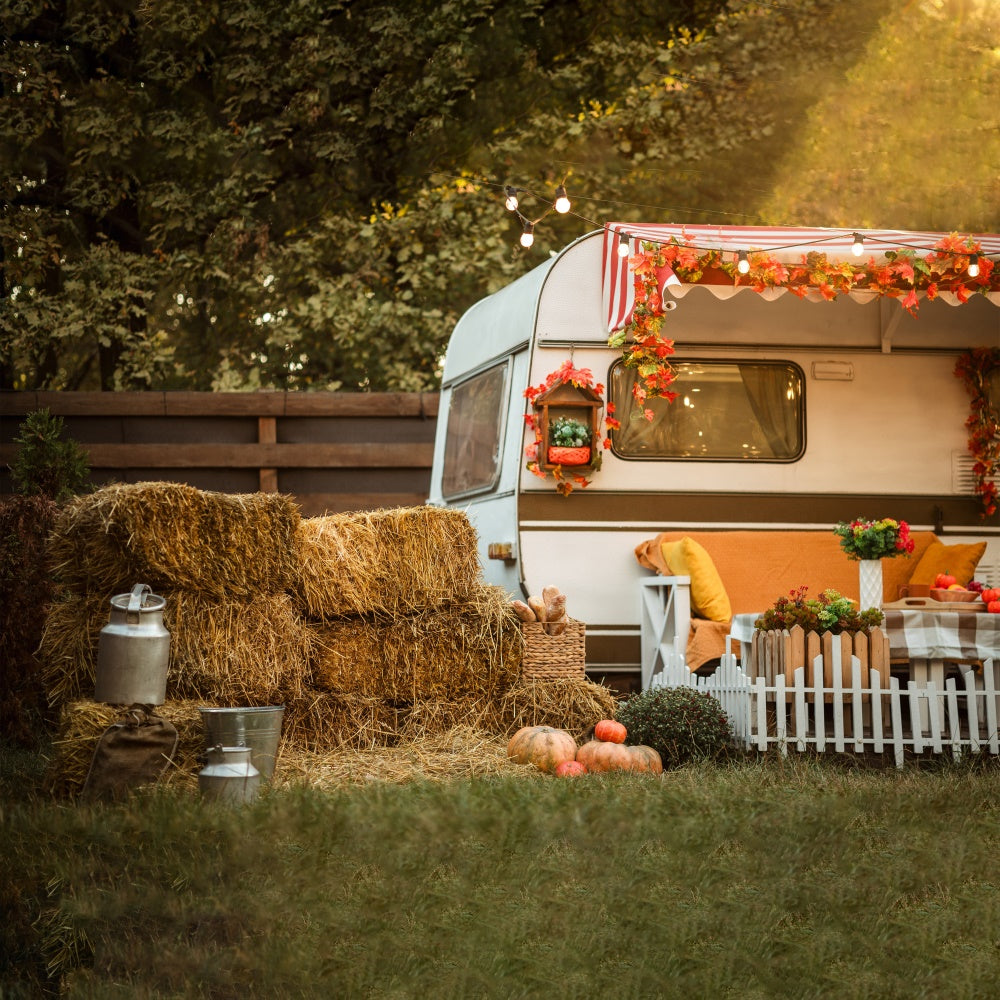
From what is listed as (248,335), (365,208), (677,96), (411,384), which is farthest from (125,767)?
(677,96)

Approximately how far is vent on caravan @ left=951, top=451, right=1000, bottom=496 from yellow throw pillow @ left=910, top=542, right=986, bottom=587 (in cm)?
43

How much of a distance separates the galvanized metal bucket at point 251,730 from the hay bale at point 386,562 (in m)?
1.00

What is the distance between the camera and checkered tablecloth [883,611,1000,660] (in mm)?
6680

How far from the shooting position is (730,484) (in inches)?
332

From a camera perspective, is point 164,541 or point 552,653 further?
point 552,653

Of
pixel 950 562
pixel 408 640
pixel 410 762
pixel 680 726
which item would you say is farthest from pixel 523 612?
pixel 950 562

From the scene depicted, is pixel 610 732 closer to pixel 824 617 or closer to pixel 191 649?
pixel 824 617

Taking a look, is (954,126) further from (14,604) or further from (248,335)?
(14,604)

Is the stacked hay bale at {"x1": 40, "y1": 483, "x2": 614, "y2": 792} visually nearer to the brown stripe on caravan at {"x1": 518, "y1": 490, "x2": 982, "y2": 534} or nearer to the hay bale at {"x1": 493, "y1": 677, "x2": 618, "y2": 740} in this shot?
the hay bale at {"x1": 493, "y1": 677, "x2": 618, "y2": 740}

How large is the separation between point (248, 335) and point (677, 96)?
5.21 meters

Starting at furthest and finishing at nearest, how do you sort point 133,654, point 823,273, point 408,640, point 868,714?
point 823,273 < point 408,640 < point 868,714 < point 133,654

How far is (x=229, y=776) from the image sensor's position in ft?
18.1

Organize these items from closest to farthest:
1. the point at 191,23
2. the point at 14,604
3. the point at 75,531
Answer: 1. the point at 75,531
2. the point at 14,604
3. the point at 191,23

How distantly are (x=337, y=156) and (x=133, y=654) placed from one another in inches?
369
